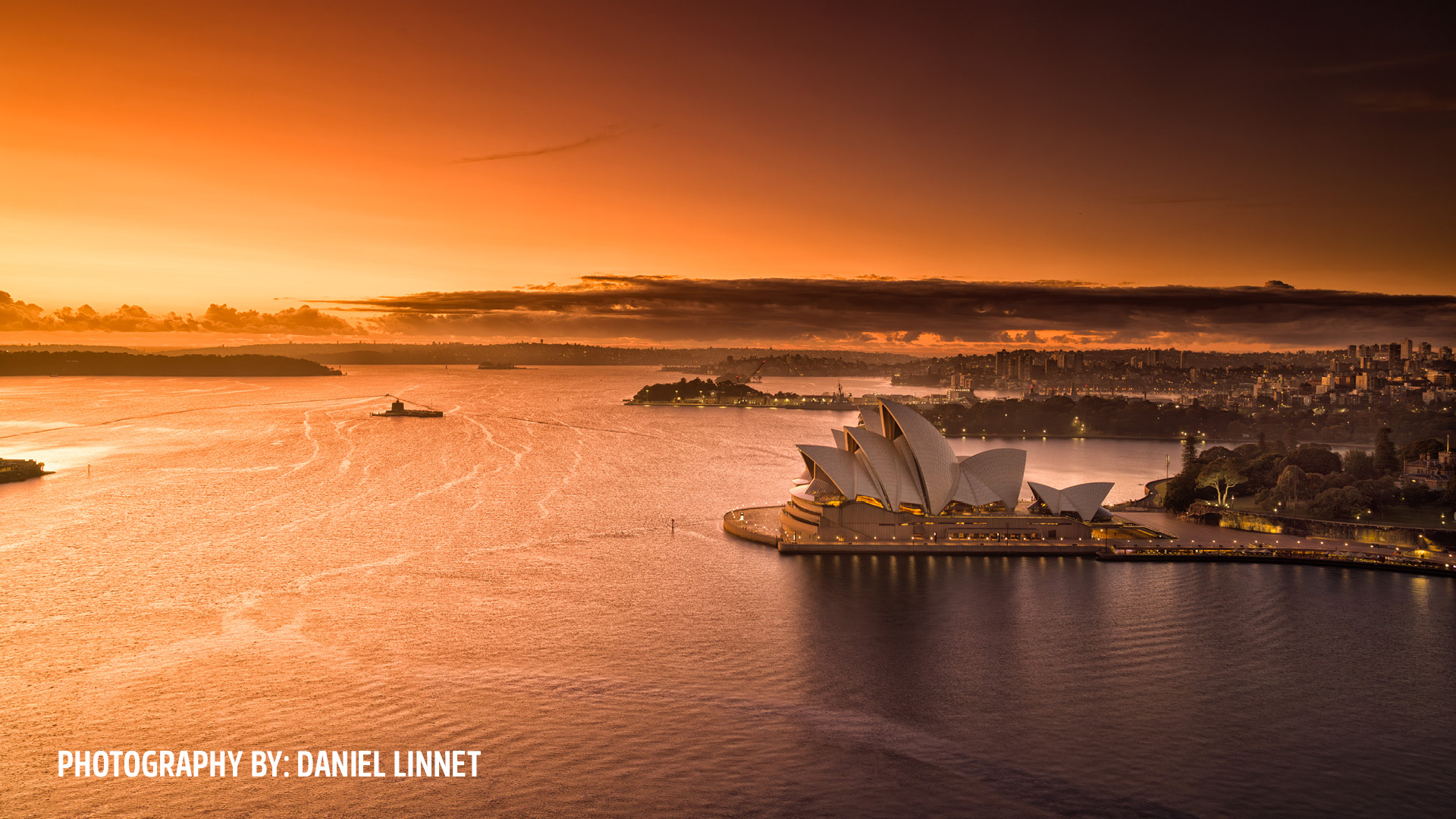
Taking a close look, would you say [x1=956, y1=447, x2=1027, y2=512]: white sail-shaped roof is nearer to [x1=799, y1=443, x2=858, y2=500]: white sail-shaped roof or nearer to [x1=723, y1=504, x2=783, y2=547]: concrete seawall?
[x1=799, y1=443, x2=858, y2=500]: white sail-shaped roof

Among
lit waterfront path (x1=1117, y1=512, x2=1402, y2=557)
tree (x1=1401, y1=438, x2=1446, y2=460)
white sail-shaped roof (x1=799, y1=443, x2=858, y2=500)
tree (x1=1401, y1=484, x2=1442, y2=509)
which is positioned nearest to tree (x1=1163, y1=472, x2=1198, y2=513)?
lit waterfront path (x1=1117, y1=512, x2=1402, y2=557)

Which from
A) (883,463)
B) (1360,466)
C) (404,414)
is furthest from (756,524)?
(404,414)

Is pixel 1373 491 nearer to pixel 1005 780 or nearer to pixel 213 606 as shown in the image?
pixel 1005 780

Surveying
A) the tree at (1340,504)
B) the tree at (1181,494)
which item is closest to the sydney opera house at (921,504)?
the tree at (1181,494)

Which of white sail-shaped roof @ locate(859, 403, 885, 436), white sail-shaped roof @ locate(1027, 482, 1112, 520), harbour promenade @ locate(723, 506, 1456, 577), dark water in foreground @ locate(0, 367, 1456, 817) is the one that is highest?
white sail-shaped roof @ locate(859, 403, 885, 436)

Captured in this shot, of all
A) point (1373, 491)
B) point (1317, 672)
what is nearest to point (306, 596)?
point (1317, 672)

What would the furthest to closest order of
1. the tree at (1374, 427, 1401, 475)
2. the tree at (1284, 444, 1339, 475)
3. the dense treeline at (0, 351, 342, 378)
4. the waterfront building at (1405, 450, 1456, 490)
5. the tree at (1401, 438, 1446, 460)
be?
the dense treeline at (0, 351, 342, 378) < the tree at (1401, 438, 1446, 460) < the tree at (1374, 427, 1401, 475) < the tree at (1284, 444, 1339, 475) < the waterfront building at (1405, 450, 1456, 490)

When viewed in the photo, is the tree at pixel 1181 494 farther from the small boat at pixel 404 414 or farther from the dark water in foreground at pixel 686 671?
the small boat at pixel 404 414
